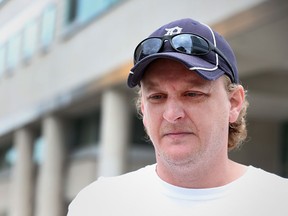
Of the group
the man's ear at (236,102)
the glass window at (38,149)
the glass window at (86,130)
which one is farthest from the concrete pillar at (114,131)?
the man's ear at (236,102)

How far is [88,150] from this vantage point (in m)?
21.8

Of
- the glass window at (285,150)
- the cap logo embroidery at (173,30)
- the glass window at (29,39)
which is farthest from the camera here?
the glass window at (29,39)

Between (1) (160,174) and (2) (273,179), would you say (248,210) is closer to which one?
(2) (273,179)

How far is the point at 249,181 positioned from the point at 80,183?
20.0 m

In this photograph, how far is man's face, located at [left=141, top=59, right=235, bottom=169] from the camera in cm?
183

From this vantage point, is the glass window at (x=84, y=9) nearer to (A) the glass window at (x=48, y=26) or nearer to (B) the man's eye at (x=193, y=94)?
(A) the glass window at (x=48, y=26)

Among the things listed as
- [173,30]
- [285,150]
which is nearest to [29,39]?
[285,150]

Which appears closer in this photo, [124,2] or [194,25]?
[194,25]

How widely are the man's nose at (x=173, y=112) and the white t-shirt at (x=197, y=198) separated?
8.7 inches

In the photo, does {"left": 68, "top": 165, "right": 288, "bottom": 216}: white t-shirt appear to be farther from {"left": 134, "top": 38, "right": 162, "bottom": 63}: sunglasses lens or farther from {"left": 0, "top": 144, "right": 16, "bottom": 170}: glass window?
{"left": 0, "top": 144, "right": 16, "bottom": 170}: glass window

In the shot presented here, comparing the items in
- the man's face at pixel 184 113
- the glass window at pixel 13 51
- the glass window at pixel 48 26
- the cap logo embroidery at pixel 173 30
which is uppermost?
the glass window at pixel 13 51

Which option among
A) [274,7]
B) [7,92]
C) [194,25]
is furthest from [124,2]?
[194,25]

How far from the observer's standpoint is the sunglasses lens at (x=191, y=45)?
1853 mm

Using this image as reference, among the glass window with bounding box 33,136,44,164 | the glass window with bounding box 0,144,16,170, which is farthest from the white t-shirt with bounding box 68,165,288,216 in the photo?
the glass window with bounding box 0,144,16,170
